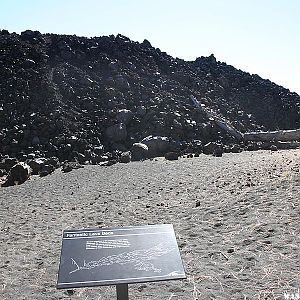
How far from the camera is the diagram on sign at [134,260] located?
3.45 m

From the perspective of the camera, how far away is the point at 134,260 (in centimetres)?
354

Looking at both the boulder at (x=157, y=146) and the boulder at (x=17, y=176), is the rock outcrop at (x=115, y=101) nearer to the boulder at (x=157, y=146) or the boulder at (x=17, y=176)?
the boulder at (x=157, y=146)

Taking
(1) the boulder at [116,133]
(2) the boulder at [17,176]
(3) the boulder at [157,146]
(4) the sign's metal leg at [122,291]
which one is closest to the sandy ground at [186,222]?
(2) the boulder at [17,176]

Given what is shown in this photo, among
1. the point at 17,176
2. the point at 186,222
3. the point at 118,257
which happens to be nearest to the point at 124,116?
the point at 17,176

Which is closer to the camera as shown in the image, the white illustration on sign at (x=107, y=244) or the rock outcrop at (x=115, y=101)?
the white illustration on sign at (x=107, y=244)

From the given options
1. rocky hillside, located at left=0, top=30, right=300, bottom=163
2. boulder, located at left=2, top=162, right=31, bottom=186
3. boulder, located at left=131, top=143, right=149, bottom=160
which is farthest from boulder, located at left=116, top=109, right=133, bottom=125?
boulder, located at left=2, top=162, right=31, bottom=186

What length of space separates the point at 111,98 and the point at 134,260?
2347cm

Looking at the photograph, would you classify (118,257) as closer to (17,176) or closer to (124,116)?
(17,176)

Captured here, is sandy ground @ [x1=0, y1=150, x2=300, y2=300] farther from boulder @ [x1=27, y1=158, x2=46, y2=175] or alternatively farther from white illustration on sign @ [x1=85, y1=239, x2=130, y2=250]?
boulder @ [x1=27, y1=158, x2=46, y2=175]

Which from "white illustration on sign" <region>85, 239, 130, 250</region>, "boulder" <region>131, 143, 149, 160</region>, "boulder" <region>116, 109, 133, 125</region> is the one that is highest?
"boulder" <region>116, 109, 133, 125</region>

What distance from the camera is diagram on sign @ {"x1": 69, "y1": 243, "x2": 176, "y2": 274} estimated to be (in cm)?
345

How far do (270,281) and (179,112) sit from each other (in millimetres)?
21131

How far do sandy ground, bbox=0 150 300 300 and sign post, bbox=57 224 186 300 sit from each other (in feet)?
3.11

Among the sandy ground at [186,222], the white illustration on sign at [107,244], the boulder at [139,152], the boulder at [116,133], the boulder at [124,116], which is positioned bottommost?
the sandy ground at [186,222]
